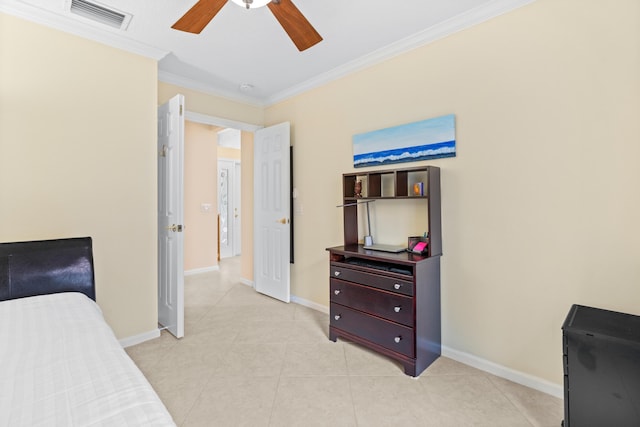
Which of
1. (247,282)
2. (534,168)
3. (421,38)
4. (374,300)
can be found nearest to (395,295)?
(374,300)

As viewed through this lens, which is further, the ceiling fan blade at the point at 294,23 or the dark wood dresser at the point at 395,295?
the dark wood dresser at the point at 395,295

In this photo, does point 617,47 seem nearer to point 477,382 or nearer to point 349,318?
point 477,382

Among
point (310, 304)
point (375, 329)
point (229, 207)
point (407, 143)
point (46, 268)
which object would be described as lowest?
point (310, 304)

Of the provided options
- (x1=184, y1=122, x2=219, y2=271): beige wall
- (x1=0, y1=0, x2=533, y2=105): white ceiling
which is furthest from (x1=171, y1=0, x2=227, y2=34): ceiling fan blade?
(x1=184, y1=122, x2=219, y2=271): beige wall

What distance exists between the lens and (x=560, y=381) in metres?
1.94

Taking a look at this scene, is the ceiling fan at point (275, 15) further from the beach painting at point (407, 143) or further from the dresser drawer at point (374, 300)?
the dresser drawer at point (374, 300)

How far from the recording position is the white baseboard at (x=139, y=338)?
8.70ft

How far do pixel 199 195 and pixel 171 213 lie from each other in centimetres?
280

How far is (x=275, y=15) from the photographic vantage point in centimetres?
176

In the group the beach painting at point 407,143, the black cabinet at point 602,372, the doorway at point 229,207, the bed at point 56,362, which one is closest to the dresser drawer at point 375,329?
the black cabinet at point 602,372

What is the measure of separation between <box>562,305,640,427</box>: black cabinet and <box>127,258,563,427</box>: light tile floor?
348 millimetres

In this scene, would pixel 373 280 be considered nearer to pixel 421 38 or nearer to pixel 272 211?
pixel 272 211

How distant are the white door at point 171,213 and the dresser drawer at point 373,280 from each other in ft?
4.63

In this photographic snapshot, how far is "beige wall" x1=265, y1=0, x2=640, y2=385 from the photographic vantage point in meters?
1.76
